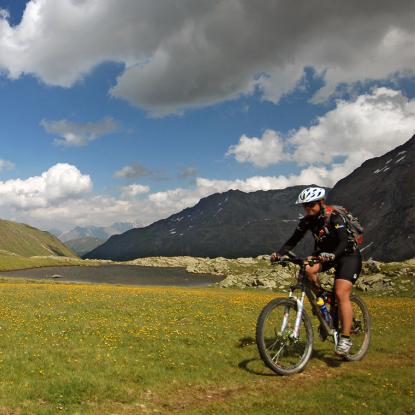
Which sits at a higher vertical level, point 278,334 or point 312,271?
point 312,271

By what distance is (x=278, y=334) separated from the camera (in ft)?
35.3

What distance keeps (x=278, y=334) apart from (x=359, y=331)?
12.2ft

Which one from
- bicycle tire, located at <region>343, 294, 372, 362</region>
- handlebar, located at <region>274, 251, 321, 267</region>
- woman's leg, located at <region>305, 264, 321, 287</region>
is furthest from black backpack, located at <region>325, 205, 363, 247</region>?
bicycle tire, located at <region>343, 294, 372, 362</region>

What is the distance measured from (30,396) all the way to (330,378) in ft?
25.0

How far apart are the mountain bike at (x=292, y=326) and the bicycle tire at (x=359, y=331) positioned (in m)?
0.35

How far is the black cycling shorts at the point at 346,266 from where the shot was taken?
11.4 meters

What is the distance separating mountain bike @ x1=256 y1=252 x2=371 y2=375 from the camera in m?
10.5

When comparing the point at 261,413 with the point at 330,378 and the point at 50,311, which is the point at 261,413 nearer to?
the point at 330,378

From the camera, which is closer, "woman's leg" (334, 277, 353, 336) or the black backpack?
the black backpack

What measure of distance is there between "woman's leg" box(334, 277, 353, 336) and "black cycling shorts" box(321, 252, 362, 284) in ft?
0.48

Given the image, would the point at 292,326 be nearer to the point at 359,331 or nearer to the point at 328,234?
the point at 328,234

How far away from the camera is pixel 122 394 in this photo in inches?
364

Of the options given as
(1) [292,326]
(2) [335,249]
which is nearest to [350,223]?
(2) [335,249]

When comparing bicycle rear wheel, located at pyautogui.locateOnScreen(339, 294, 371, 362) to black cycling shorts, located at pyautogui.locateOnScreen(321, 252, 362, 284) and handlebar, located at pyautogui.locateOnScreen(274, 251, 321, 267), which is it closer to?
black cycling shorts, located at pyautogui.locateOnScreen(321, 252, 362, 284)
